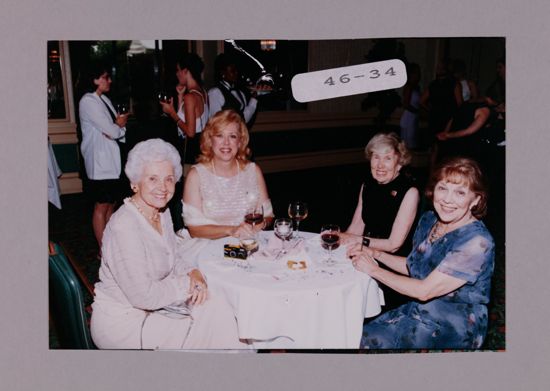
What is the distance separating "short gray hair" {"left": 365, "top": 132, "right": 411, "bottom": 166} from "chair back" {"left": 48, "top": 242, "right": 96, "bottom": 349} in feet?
5.22

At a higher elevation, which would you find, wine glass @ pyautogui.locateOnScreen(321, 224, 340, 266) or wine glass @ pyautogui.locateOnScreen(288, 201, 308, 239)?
wine glass @ pyautogui.locateOnScreen(288, 201, 308, 239)

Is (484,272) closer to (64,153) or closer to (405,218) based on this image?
(405,218)

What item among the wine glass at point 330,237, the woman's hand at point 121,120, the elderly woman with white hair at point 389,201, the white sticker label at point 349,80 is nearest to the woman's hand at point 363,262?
the wine glass at point 330,237

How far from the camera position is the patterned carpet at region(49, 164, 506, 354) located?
7.79 feet

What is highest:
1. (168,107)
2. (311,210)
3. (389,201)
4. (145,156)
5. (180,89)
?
(180,89)

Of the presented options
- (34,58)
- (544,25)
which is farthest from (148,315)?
(544,25)

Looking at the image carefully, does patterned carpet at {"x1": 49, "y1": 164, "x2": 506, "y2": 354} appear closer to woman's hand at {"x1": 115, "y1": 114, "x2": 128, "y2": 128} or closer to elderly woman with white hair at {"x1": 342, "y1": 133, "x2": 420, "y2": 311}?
elderly woman with white hair at {"x1": 342, "y1": 133, "x2": 420, "y2": 311}

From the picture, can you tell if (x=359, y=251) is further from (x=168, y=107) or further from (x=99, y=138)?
(x=99, y=138)

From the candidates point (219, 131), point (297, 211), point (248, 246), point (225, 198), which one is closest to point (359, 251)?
point (297, 211)

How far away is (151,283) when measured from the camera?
2.14 m

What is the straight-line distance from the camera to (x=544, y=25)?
90.2 inches

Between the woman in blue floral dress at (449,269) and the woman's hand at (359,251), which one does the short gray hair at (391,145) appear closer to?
the woman in blue floral dress at (449,269)

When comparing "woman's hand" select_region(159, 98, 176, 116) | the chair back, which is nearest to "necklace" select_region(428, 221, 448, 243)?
"woman's hand" select_region(159, 98, 176, 116)

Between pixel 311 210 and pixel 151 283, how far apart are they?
1.52 m
